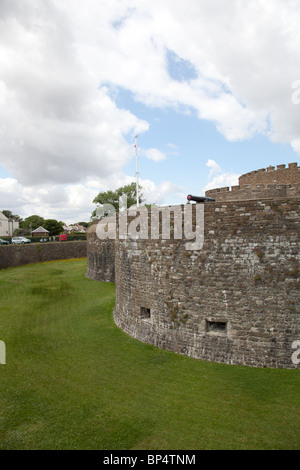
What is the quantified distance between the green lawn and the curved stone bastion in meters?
0.60

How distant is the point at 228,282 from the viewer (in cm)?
915

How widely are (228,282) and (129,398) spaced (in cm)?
431

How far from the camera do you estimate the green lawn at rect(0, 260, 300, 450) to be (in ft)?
20.2

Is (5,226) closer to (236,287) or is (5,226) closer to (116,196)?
(116,196)

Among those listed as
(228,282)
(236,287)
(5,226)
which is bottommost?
(236,287)

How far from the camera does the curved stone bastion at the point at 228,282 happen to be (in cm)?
866

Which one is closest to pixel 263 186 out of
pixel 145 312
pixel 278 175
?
pixel 278 175

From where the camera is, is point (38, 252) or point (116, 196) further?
point (116, 196)

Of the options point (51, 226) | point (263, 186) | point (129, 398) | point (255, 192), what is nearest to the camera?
point (129, 398)

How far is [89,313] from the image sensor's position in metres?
15.3

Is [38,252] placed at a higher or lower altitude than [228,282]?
lower

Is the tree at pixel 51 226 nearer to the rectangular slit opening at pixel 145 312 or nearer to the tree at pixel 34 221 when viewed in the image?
the tree at pixel 34 221

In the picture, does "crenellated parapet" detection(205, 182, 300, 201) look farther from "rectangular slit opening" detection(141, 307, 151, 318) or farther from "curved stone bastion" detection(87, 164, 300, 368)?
"rectangular slit opening" detection(141, 307, 151, 318)

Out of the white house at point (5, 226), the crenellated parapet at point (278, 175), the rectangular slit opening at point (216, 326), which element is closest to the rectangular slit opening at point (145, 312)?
the rectangular slit opening at point (216, 326)
